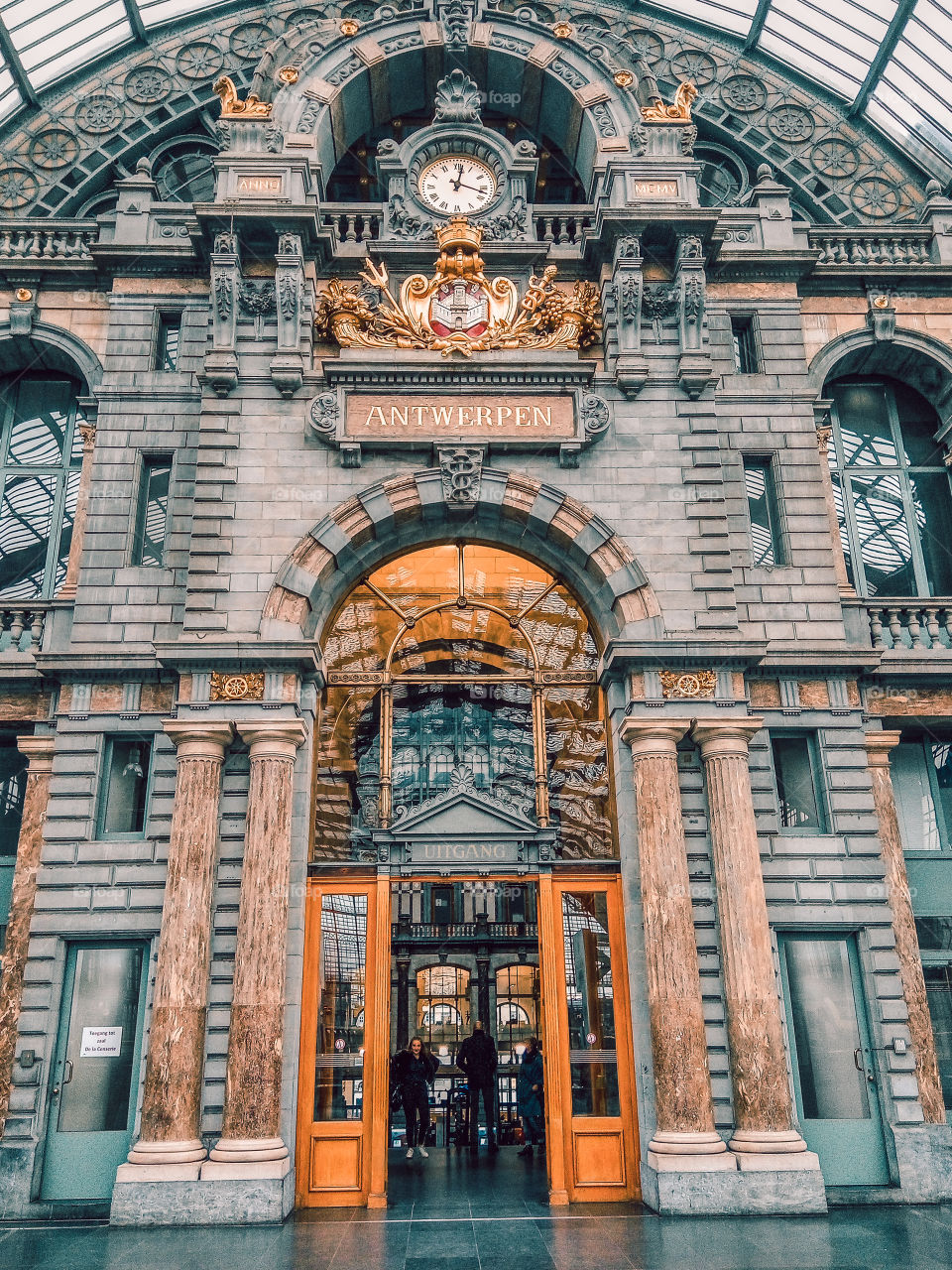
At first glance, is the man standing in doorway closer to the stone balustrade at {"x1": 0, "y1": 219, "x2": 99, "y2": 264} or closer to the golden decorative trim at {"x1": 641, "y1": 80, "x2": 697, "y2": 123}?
the stone balustrade at {"x1": 0, "y1": 219, "x2": 99, "y2": 264}

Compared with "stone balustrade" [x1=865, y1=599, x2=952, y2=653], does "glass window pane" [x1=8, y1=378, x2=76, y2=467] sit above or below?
above

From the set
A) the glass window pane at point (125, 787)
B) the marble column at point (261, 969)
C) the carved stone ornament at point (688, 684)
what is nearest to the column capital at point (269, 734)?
the marble column at point (261, 969)

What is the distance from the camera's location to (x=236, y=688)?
1405 cm

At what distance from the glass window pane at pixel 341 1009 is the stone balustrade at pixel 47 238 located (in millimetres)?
13119

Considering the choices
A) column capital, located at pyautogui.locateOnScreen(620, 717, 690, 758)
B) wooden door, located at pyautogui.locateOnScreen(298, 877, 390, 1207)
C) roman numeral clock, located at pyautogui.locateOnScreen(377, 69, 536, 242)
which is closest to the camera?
wooden door, located at pyautogui.locateOnScreen(298, 877, 390, 1207)

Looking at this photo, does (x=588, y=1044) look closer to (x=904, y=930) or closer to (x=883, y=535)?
(x=904, y=930)

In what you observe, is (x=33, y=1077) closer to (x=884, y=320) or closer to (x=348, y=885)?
(x=348, y=885)

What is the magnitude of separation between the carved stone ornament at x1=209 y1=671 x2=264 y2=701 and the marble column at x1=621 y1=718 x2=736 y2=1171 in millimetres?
5385

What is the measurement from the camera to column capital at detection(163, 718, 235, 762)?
1378 cm

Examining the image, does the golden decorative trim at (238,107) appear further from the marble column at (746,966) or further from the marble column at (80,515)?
the marble column at (746,966)

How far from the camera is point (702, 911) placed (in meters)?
13.7

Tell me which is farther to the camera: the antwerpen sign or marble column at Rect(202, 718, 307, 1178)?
the antwerpen sign

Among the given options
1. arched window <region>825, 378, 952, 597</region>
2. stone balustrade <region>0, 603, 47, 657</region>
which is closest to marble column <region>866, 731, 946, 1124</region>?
arched window <region>825, 378, 952, 597</region>

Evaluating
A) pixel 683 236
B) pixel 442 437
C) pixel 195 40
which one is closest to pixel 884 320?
pixel 683 236
